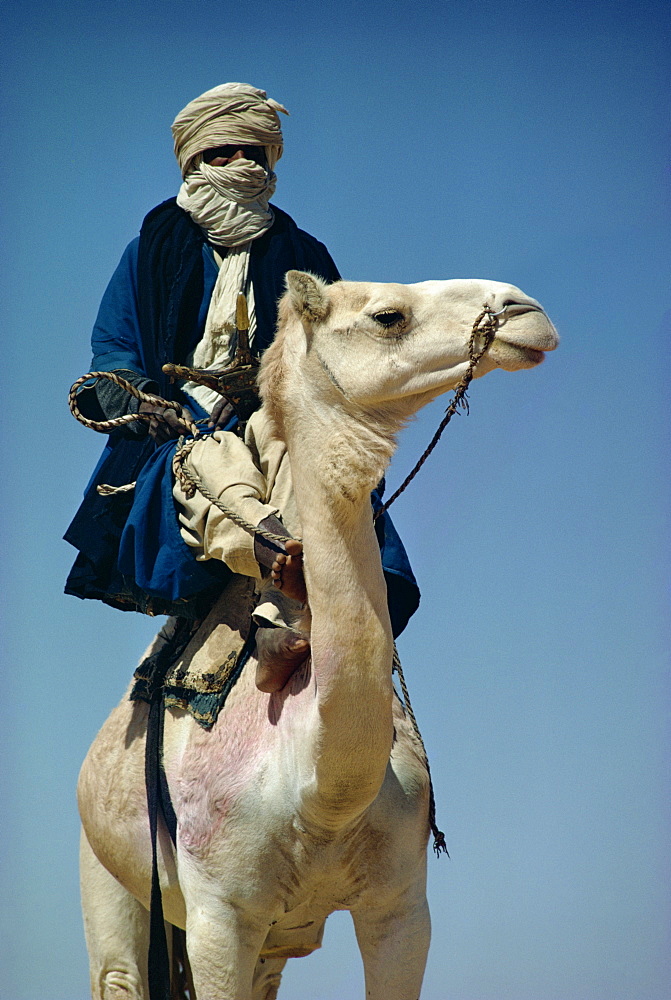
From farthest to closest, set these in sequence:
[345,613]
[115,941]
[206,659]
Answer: [115,941], [206,659], [345,613]

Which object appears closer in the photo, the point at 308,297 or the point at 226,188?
the point at 308,297

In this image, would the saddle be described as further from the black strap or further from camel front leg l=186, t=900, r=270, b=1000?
camel front leg l=186, t=900, r=270, b=1000

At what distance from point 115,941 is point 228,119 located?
3.47 meters

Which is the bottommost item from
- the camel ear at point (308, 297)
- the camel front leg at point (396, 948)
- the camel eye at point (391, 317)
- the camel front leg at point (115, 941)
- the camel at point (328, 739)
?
the camel front leg at point (115, 941)

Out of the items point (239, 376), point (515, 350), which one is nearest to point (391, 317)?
point (515, 350)

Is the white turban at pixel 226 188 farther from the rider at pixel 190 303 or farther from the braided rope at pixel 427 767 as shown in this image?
the braided rope at pixel 427 767

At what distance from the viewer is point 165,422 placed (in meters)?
5.98

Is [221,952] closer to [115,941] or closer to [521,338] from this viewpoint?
[115,941]

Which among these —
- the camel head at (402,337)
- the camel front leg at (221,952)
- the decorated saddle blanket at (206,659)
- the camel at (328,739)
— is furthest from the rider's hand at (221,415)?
the camel front leg at (221,952)

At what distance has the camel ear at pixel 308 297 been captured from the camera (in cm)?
477

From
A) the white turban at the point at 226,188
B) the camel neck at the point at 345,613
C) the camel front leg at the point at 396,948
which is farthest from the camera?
the white turban at the point at 226,188

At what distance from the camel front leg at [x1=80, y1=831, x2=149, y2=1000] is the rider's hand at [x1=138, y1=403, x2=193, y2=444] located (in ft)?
5.98

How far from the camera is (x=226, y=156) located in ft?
21.2

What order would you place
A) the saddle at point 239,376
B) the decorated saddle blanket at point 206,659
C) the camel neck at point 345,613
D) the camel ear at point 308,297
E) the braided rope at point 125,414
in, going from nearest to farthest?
the camel neck at point 345,613 < the camel ear at point 308,297 < the decorated saddle blanket at point 206,659 < the saddle at point 239,376 < the braided rope at point 125,414
